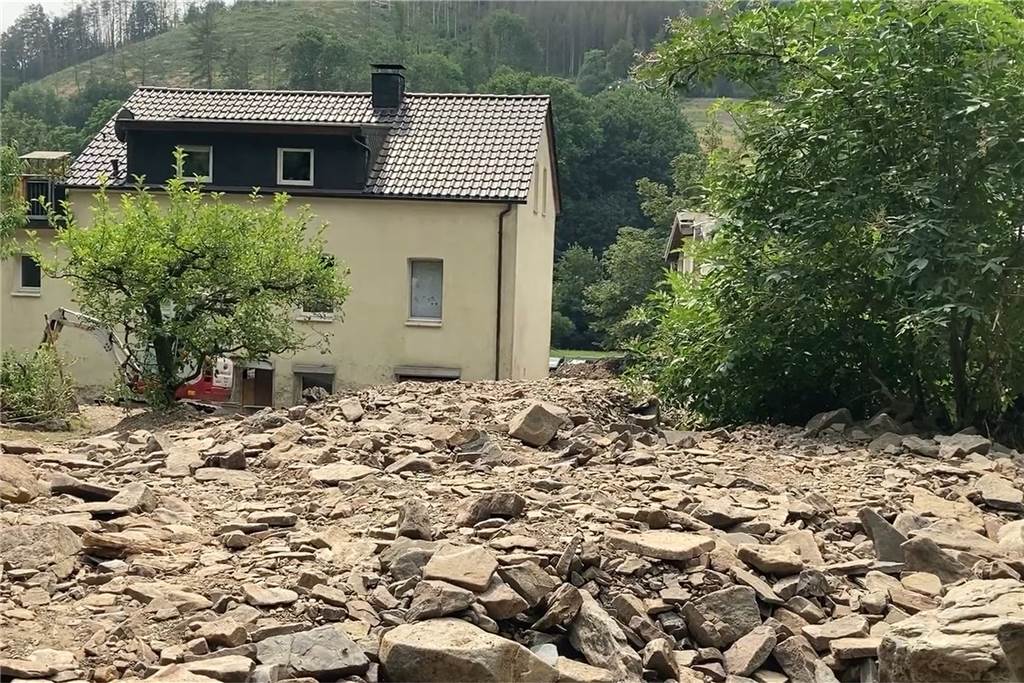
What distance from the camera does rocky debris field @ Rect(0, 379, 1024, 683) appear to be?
17.7 feet

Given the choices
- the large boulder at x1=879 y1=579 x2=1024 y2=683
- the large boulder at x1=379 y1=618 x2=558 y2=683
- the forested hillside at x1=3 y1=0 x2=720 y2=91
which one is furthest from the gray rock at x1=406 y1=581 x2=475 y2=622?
the forested hillside at x1=3 y1=0 x2=720 y2=91

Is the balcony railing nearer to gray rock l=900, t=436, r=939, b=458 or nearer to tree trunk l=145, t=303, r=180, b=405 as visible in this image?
tree trunk l=145, t=303, r=180, b=405

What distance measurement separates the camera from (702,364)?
41.7 ft

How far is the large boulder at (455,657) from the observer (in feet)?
17.1

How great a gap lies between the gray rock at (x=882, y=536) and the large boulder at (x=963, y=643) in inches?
56.2

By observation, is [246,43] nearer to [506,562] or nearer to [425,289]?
[425,289]

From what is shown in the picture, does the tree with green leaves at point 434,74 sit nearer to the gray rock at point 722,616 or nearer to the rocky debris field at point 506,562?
the rocky debris field at point 506,562

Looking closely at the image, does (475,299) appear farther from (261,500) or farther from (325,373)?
(261,500)

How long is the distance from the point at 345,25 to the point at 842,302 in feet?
335

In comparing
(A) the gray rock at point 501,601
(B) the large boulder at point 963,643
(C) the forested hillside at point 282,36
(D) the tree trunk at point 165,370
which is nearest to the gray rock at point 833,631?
(B) the large boulder at point 963,643

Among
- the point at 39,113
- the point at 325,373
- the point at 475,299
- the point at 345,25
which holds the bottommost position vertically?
the point at 325,373

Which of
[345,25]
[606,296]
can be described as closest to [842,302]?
[606,296]

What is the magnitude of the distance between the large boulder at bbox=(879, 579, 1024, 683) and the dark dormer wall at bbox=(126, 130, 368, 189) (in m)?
21.5

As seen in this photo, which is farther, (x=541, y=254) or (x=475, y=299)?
(x=541, y=254)
